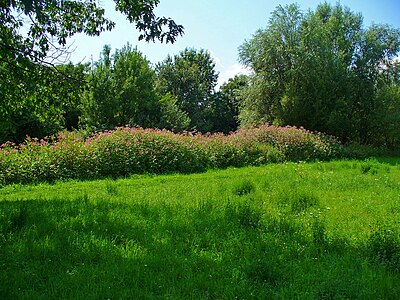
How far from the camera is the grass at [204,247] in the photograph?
3.50 m

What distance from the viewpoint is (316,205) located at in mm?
6801

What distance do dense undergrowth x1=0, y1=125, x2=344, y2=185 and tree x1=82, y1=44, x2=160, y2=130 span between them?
406 inches

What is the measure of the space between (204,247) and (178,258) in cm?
60

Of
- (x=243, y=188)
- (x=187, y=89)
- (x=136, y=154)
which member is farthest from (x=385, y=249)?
(x=187, y=89)

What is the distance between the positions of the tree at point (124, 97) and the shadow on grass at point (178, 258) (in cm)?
1911

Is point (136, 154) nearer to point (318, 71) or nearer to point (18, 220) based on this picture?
point (18, 220)

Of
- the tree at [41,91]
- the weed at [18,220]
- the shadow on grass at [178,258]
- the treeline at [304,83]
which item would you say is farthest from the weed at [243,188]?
the treeline at [304,83]

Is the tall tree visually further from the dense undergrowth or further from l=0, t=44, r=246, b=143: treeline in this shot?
the dense undergrowth

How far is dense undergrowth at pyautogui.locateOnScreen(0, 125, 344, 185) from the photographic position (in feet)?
37.1

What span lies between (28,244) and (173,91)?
135 feet

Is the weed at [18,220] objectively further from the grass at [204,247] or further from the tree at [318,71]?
the tree at [318,71]

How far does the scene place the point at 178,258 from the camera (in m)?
4.19

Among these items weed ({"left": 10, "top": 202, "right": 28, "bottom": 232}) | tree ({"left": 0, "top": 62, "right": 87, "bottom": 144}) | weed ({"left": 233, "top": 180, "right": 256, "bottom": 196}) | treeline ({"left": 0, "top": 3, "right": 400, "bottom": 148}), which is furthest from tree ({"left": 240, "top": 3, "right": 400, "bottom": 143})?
weed ({"left": 10, "top": 202, "right": 28, "bottom": 232})

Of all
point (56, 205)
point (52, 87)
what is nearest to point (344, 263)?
point (56, 205)
